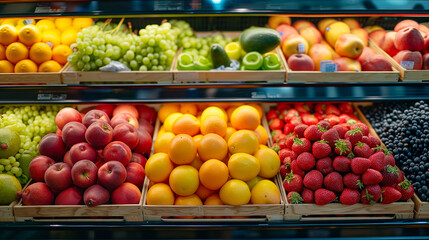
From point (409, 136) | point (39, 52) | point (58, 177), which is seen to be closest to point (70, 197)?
point (58, 177)

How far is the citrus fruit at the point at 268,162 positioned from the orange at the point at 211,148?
226mm

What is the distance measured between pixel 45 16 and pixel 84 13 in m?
0.22

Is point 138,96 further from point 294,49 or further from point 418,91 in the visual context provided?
point 418,91

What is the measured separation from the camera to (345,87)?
220 cm

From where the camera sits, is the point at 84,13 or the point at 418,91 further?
the point at 418,91

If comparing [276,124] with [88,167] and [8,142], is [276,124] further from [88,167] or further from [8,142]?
[8,142]

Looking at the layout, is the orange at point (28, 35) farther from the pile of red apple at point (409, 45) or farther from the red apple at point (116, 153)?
the pile of red apple at point (409, 45)

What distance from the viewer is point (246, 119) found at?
230cm

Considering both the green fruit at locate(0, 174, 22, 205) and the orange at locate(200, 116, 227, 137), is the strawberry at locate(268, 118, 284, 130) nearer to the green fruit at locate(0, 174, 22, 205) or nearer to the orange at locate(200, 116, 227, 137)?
the orange at locate(200, 116, 227, 137)

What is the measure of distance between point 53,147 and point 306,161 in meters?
1.48

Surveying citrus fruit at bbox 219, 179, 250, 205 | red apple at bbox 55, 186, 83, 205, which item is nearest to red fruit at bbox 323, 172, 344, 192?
citrus fruit at bbox 219, 179, 250, 205

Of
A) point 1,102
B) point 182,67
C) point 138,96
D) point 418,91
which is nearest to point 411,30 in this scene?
point 418,91

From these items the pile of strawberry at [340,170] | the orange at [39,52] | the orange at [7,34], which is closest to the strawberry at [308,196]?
the pile of strawberry at [340,170]

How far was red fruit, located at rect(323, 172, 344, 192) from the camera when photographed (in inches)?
77.8
